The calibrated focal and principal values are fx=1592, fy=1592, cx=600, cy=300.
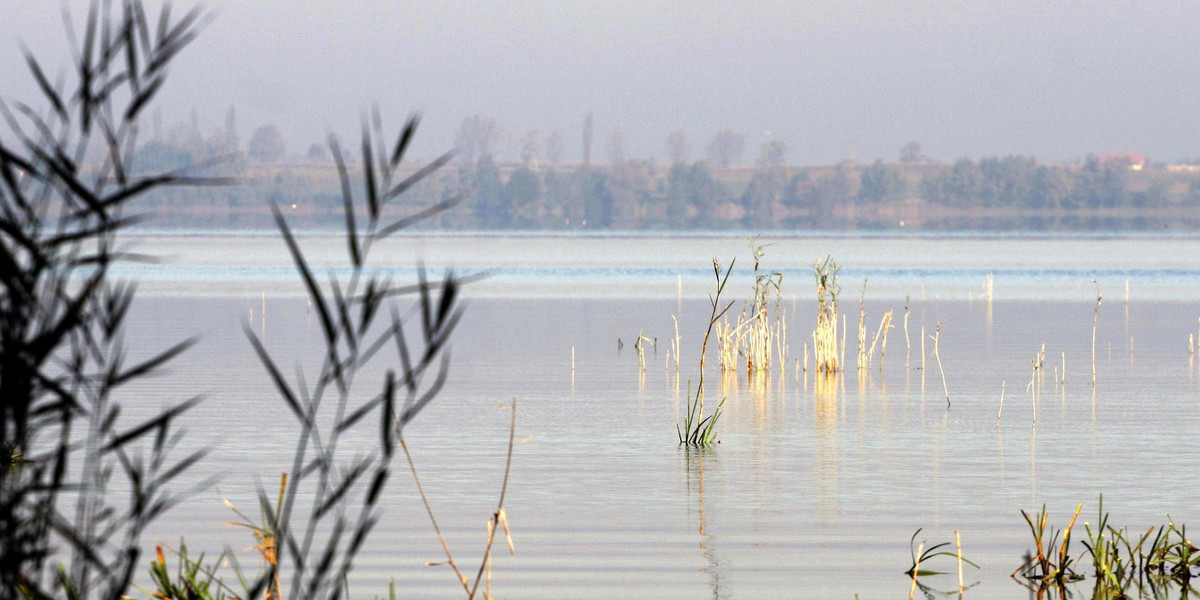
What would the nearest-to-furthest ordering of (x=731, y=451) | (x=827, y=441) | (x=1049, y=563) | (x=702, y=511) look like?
(x=1049, y=563) < (x=702, y=511) < (x=731, y=451) < (x=827, y=441)

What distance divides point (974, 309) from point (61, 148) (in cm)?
3575

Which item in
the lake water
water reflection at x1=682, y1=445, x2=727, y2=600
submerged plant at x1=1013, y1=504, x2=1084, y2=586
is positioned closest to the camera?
submerged plant at x1=1013, y1=504, x2=1084, y2=586

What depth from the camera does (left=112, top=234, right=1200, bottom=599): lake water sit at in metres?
9.97

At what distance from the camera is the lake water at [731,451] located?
9.97 m

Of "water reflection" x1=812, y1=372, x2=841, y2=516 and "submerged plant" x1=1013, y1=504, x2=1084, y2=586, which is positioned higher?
"submerged plant" x1=1013, y1=504, x2=1084, y2=586

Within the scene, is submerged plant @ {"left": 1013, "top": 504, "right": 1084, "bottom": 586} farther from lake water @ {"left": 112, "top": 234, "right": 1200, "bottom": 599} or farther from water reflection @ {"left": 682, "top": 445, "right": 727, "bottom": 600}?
water reflection @ {"left": 682, "top": 445, "right": 727, "bottom": 600}

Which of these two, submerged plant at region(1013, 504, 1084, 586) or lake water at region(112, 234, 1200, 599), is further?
lake water at region(112, 234, 1200, 599)

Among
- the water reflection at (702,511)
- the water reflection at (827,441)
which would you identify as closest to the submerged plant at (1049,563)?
the water reflection at (702,511)

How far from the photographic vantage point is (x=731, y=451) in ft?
50.0

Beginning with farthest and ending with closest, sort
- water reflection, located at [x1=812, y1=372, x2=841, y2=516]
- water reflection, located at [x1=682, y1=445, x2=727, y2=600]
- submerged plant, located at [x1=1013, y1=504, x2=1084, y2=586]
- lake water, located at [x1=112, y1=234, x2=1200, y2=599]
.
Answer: water reflection, located at [x1=812, y1=372, x2=841, y2=516] < lake water, located at [x1=112, y1=234, x2=1200, y2=599] < water reflection, located at [x1=682, y1=445, x2=727, y2=600] < submerged plant, located at [x1=1013, y1=504, x2=1084, y2=586]

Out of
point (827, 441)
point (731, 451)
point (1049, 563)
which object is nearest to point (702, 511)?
point (1049, 563)

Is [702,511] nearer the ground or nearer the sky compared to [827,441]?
nearer the sky

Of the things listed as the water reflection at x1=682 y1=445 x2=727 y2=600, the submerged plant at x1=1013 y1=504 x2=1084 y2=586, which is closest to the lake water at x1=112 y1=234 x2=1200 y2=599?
the water reflection at x1=682 y1=445 x2=727 y2=600

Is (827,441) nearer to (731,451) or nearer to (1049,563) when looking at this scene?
(731,451)
